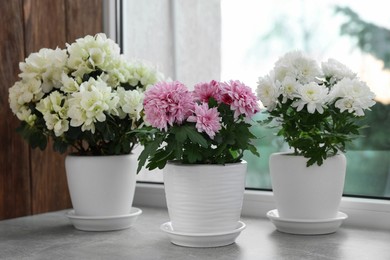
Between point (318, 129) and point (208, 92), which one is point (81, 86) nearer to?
point (208, 92)

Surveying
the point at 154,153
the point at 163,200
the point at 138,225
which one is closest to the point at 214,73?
the point at 163,200

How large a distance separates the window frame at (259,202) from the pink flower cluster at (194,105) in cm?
43

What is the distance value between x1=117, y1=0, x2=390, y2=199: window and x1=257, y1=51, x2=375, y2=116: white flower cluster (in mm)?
238

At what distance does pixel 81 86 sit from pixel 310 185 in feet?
1.93

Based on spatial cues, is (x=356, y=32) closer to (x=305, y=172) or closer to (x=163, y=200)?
(x=305, y=172)

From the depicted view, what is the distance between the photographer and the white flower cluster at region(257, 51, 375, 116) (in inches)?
53.1

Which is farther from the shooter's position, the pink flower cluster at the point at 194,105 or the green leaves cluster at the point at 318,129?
the green leaves cluster at the point at 318,129

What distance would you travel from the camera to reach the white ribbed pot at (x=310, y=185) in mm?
1396

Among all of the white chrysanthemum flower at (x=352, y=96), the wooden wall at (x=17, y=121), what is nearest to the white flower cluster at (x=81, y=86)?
the wooden wall at (x=17, y=121)

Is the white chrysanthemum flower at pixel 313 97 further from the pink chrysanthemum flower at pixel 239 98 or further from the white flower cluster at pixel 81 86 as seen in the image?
the white flower cluster at pixel 81 86

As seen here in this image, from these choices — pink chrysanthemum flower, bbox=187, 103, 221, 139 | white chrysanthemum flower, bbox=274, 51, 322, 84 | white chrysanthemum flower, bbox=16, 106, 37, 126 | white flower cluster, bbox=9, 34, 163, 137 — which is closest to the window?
white flower cluster, bbox=9, 34, 163, 137

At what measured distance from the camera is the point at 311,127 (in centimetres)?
141

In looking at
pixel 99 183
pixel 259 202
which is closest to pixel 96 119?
pixel 99 183

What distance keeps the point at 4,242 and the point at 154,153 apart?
0.46 metres
